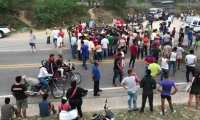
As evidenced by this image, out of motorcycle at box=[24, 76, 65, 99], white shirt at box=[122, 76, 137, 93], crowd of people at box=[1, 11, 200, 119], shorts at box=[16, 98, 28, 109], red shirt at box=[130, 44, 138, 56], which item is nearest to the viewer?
crowd of people at box=[1, 11, 200, 119]

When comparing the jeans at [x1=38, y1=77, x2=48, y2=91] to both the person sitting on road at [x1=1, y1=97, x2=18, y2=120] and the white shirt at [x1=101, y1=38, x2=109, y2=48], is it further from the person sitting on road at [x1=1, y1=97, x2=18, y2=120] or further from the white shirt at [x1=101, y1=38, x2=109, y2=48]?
the white shirt at [x1=101, y1=38, x2=109, y2=48]

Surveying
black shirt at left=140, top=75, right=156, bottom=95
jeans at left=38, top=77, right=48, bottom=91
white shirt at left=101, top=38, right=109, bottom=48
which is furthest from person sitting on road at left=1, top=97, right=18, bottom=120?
white shirt at left=101, top=38, right=109, bottom=48

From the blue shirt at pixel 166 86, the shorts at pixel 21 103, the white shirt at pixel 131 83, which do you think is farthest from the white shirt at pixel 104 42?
the shorts at pixel 21 103

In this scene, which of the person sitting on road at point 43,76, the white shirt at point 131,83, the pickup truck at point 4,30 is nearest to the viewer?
the white shirt at point 131,83

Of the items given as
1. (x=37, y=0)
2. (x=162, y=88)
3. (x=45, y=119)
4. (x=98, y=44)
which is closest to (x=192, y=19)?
(x=98, y=44)

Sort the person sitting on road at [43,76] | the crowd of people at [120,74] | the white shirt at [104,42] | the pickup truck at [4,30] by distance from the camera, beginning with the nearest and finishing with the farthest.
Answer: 1. the crowd of people at [120,74]
2. the person sitting on road at [43,76]
3. the white shirt at [104,42]
4. the pickup truck at [4,30]

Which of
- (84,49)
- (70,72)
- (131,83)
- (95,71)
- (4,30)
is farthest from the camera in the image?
(4,30)

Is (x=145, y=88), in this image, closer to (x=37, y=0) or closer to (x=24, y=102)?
(x=24, y=102)

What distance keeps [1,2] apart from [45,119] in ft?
70.6

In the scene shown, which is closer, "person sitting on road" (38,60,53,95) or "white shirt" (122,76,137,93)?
"white shirt" (122,76,137,93)

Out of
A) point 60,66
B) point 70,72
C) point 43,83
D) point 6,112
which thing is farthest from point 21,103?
point 70,72

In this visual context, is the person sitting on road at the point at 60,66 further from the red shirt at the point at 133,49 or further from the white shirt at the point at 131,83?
the red shirt at the point at 133,49

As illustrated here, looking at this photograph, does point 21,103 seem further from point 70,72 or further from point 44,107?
point 70,72

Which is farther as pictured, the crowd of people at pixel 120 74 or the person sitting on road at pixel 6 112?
the crowd of people at pixel 120 74
